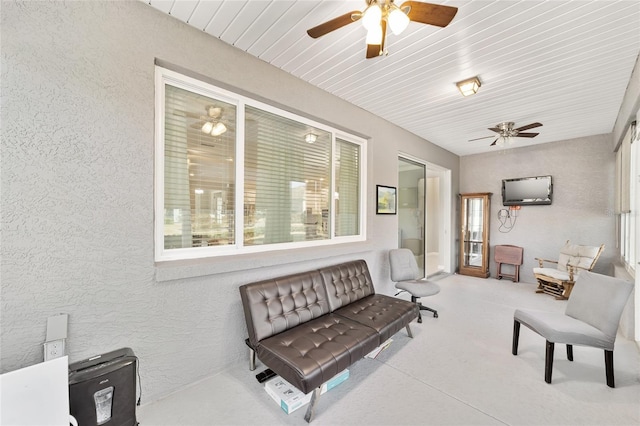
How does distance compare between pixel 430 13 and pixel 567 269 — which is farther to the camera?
pixel 567 269

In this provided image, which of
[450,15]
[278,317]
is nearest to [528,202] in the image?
[450,15]

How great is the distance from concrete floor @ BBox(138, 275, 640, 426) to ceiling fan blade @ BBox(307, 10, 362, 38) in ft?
8.50

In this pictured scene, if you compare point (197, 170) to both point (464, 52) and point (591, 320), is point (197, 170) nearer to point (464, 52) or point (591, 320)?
point (464, 52)

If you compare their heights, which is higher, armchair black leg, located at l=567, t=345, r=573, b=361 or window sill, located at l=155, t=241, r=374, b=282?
window sill, located at l=155, t=241, r=374, b=282

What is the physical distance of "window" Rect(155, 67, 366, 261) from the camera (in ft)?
6.79

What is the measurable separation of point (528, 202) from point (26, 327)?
7170 millimetres

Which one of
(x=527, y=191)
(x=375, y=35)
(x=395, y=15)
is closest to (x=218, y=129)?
(x=375, y=35)

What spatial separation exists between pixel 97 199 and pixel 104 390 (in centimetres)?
113

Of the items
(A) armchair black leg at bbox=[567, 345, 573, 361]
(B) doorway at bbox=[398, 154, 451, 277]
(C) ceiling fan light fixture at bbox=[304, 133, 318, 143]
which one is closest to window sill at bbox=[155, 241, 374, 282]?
(C) ceiling fan light fixture at bbox=[304, 133, 318, 143]

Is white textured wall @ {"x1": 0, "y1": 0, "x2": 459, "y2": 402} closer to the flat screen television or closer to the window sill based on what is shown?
the window sill

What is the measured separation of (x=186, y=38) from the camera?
6.54 ft

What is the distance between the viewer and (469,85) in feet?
8.89

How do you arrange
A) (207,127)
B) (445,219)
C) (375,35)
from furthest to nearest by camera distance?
(445,219) < (207,127) < (375,35)

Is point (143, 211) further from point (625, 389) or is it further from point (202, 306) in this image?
point (625, 389)
